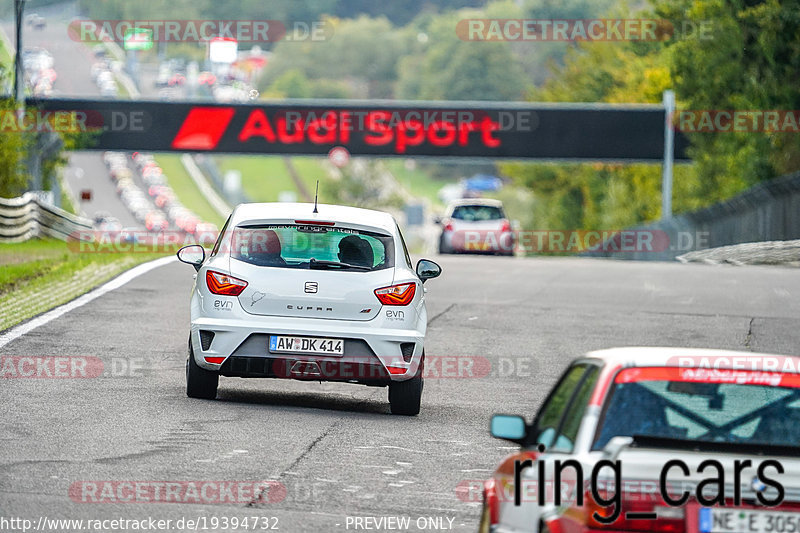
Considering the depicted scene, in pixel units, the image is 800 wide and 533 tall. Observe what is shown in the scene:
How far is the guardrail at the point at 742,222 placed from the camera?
1185 inches

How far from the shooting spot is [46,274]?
76.4ft

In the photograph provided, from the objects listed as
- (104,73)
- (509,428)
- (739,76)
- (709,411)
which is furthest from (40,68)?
(709,411)

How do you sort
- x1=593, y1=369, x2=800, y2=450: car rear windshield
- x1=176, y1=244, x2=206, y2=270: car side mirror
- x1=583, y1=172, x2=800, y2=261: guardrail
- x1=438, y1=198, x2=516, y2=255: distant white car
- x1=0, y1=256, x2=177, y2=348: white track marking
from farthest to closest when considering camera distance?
x1=438, y1=198, x2=516, y2=255: distant white car < x1=583, y1=172, x2=800, y2=261: guardrail < x1=0, y1=256, x2=177, y2=348: white track marking < x1=176, y1=244, x2=206, y2=270: car side mirror < x1=593, y1=369, x2=800, y2=450: car rear windshield

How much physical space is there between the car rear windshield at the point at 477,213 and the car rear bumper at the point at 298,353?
28.1m

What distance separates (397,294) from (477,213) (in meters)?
28.1

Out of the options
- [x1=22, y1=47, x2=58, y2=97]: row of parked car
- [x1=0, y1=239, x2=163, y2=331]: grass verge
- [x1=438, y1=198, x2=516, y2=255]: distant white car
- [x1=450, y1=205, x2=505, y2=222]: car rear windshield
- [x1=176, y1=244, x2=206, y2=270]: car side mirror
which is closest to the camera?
[x1=176, y1=244, x2=206, y2=270]: car side mirror

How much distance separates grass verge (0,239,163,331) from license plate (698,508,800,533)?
11.9 m

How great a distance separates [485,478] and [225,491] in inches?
67.1

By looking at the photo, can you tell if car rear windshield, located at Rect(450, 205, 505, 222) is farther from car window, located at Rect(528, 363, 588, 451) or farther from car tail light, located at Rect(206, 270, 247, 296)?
car window, located at Rect(528, 363, 588, 451)

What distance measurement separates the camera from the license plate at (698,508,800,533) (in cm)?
534

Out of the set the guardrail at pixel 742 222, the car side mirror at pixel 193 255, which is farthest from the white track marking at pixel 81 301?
the guardrail at pixel 742 222

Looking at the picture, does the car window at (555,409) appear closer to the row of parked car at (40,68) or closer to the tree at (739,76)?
the tree at (739,76)

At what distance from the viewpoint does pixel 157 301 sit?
20047 millimetres

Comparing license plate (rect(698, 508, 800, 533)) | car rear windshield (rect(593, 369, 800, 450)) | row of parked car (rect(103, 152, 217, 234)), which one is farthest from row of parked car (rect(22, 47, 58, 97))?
license plate (rect(698, 508, 800, 533))
